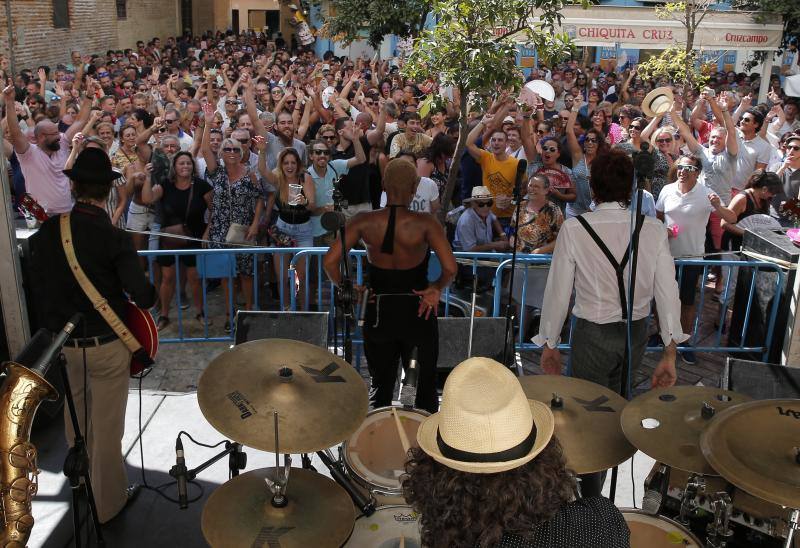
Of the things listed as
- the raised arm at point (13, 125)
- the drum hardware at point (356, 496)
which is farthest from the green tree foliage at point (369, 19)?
the drum hardware at point (356, 496)

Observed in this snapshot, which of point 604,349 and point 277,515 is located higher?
point 604,349

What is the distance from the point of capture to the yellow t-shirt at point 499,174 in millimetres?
7906

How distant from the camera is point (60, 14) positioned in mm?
22031

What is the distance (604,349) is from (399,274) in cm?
120

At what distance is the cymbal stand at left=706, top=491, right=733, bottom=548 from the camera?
318cm

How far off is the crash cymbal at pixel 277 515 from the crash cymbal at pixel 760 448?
1.43 metres

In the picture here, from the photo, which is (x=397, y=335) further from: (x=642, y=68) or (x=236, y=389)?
(x=642, y=68)

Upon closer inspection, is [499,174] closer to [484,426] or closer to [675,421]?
[675,421]

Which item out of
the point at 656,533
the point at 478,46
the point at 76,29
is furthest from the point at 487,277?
the point at 76,29

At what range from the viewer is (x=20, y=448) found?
2875 millimetres

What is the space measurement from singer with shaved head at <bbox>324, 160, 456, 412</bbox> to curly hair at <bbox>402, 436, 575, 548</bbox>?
2305mm

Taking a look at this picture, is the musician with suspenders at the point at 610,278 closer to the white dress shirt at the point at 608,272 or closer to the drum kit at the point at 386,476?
the white dress shirt at the point at 608,272

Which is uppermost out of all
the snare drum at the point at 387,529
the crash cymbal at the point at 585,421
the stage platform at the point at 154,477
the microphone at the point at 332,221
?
the microphone at the point at 332,221

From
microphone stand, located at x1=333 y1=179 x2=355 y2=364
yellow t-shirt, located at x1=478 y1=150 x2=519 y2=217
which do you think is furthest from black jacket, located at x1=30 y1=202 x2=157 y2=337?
yellow t-shirt, located at x1=478 y1=150 x2=519 y2=217
